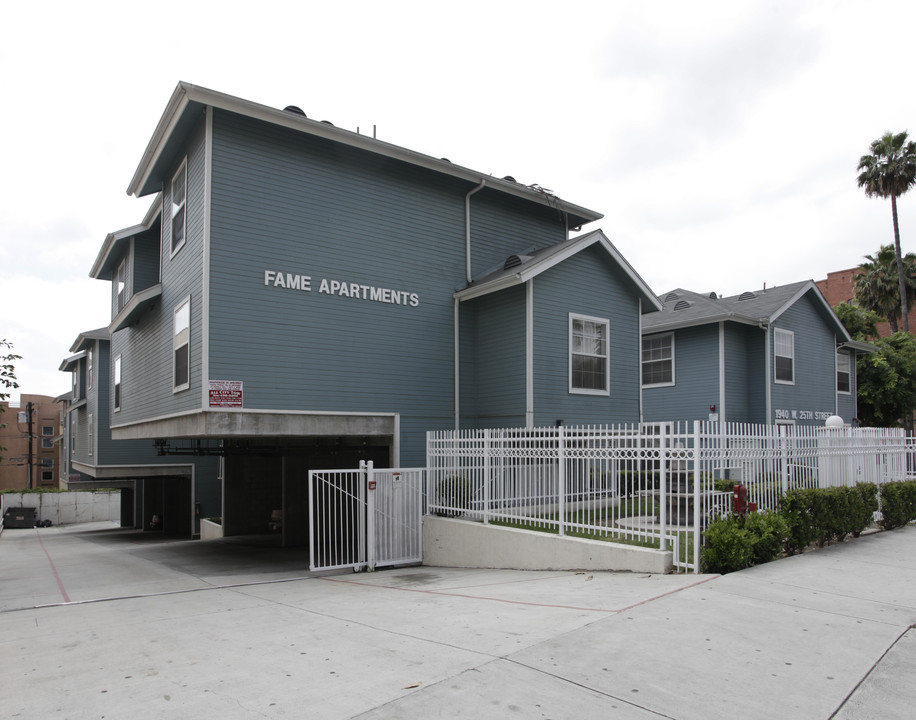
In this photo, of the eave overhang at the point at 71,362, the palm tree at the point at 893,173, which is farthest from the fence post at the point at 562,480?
the palm tree at the point at 893,173

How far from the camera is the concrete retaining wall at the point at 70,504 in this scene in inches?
1718

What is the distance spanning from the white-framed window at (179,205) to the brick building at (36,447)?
66261 millimetres

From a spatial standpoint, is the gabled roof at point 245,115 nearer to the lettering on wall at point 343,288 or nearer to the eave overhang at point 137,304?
the eave overhang at point 137,304

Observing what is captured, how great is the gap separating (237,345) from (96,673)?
739 cm

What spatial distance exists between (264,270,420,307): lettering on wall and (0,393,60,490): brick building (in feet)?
226

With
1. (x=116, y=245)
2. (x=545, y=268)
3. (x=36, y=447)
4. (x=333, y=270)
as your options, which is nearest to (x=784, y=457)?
(x=545, y=268)

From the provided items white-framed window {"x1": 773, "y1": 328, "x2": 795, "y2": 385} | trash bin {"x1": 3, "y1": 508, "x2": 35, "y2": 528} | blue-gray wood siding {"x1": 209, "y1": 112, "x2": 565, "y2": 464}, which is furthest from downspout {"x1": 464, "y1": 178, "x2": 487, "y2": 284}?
trash bin {"x1": 3, "y1": 508, "x2": 35, "y2": 528}

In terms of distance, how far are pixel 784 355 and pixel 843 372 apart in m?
5.76

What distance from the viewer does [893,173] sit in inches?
1388

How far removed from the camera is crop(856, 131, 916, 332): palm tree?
34.9 m

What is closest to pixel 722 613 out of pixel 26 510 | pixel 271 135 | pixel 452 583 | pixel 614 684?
pixel 614 684

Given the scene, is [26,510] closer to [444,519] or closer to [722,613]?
[444,519]

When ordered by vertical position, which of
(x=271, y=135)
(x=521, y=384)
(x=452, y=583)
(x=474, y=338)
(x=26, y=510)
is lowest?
(x=26, y=510)

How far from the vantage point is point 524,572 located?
1054 centimetres
